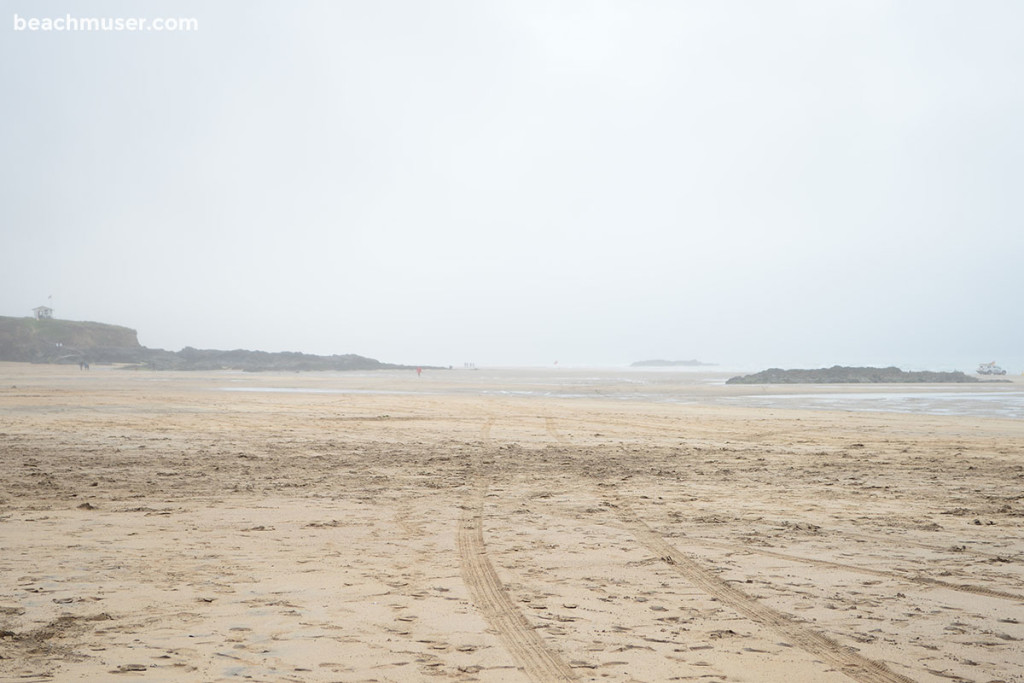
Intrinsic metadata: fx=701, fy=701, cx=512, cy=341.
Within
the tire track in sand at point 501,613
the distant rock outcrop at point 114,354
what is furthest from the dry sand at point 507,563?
the distant rock outcrop at point 114,354

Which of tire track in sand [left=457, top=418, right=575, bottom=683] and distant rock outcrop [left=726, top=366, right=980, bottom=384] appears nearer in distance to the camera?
tire track in sand [left=457, top=418, right=575, bottom=683]

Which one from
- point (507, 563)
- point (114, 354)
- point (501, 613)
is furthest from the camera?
point (114, 354)

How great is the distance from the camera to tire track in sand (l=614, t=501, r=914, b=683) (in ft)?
11.7

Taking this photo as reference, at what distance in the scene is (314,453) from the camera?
11.5 m

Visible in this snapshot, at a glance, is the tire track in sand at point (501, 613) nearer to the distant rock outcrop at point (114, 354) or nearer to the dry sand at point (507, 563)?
the dry sand at point (507, 563)

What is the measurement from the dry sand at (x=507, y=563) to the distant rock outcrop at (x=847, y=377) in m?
33.6

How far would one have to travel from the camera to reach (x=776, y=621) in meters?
4.29

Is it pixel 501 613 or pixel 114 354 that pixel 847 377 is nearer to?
pixel 501 613

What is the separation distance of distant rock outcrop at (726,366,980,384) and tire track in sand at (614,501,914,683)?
39555 mm

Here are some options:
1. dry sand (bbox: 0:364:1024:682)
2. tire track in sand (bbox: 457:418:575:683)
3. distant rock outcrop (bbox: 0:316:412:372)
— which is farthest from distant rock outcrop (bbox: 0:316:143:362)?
tire track in sand (bbox: 457:418:575:683)

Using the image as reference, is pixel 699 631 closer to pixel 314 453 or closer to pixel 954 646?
pixel 954 646

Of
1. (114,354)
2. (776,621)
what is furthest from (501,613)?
(114,354)

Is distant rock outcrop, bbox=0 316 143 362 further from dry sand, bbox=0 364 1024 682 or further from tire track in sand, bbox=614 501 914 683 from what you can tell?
tire track in sand, bbox=614 501 914 683

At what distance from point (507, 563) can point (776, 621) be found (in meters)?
2.07
